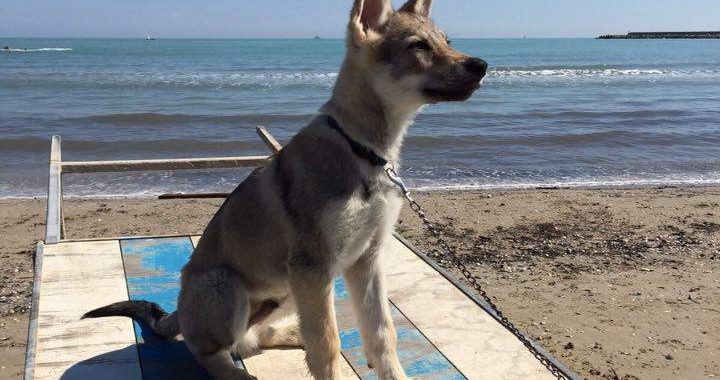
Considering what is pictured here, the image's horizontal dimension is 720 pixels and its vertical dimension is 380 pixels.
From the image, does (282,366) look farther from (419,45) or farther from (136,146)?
(136,146)

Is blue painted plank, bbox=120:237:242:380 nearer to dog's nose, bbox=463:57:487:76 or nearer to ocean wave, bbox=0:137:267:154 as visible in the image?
dog's nose, bbox=463:57:487:76

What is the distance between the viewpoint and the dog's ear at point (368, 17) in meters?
3.36

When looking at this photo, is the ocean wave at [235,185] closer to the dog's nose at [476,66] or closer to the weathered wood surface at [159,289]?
the weathered wood surface at [159,289]

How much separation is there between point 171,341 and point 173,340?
12 mm

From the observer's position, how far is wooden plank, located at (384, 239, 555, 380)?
13.4 feet

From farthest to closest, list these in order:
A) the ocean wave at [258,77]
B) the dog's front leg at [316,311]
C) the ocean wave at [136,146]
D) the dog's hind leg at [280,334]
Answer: the ocean wave at [258,77] → the ocean wave at [136,146] → the dog's hind leg at [280,334] → the dog's front leg at [316,311]

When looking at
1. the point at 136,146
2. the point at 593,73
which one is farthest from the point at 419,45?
the point at 593,73

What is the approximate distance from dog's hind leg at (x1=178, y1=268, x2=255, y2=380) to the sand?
259 cm

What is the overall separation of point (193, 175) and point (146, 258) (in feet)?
24.5

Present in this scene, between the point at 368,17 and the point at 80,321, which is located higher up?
the point at 368,17

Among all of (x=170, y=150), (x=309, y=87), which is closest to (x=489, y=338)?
(x=170, y=150)

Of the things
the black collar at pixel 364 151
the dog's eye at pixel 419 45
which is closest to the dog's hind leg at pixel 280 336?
the black collar at pixel 364 151

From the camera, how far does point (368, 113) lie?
11.1 feet

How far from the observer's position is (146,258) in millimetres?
5621
